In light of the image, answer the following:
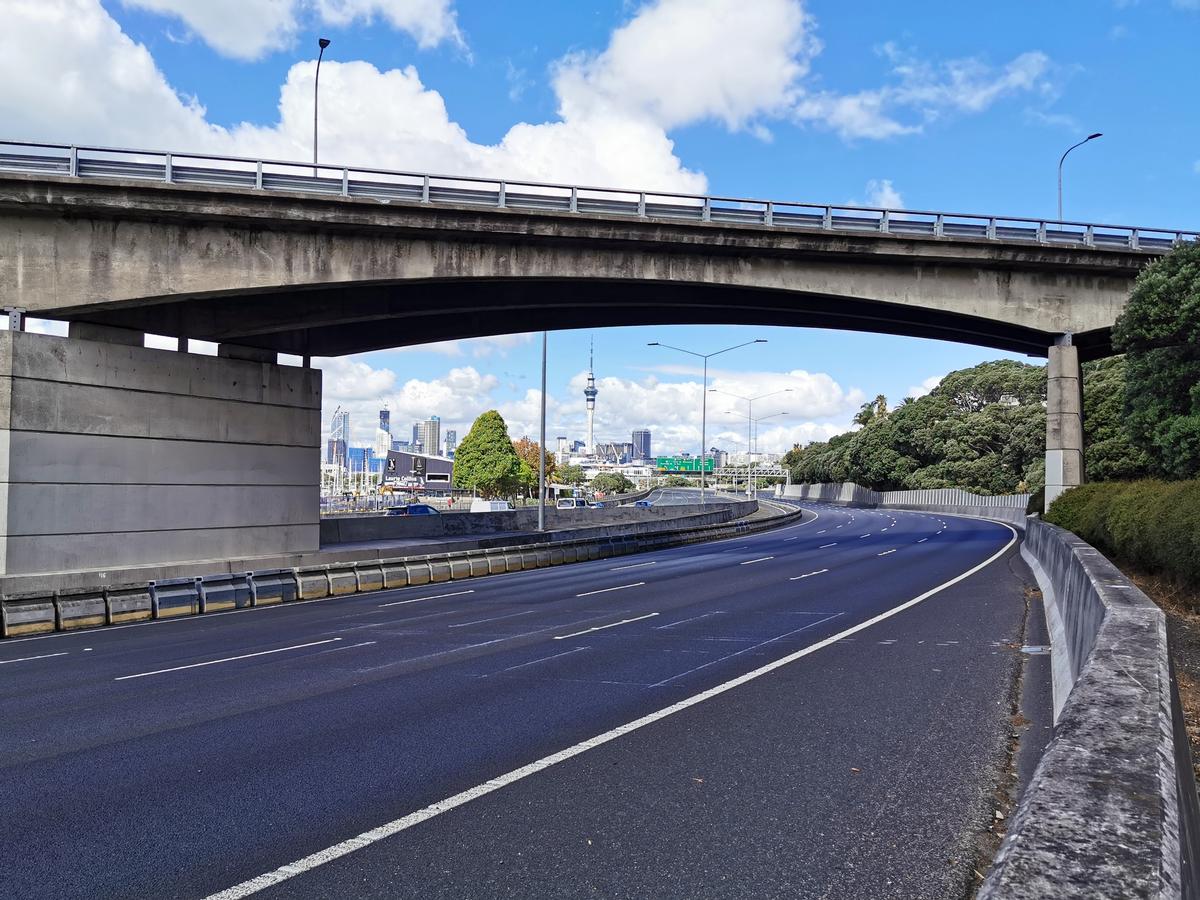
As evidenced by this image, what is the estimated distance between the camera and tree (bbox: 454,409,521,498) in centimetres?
10756

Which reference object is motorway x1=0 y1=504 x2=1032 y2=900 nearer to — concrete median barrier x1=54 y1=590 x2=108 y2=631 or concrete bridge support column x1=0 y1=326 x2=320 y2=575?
concrete median barrier x1=54 y1=590 x2=108 y2=631

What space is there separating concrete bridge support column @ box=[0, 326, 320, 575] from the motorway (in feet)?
24.7

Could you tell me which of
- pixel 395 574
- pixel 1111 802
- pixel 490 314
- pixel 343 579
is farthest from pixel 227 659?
pixel 490 314

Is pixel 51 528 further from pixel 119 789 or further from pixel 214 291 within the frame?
pixel 119 789

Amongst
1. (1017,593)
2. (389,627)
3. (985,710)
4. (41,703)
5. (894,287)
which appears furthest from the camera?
(894,287)

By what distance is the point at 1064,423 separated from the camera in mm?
34969

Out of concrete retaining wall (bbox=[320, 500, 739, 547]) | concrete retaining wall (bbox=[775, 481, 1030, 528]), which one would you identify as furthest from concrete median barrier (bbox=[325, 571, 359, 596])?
concrete retaining wall (bbox=[775, 481, 1030, 528])

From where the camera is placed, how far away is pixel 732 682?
11.0 m

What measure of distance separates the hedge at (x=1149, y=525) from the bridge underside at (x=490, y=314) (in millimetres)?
10223

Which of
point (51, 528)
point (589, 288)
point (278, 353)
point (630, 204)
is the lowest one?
point (51, 528)

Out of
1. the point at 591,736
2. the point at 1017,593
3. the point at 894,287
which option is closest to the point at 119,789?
the point at 591,736

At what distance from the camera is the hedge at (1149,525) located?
16141mm

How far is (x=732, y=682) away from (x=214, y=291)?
67.9 feet

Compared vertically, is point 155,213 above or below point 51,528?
above
